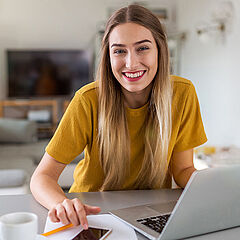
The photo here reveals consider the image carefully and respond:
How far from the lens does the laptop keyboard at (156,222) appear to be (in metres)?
0.75

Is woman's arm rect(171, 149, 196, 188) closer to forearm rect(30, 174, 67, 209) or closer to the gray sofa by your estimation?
forearm rect(30, 174, 67, 209)

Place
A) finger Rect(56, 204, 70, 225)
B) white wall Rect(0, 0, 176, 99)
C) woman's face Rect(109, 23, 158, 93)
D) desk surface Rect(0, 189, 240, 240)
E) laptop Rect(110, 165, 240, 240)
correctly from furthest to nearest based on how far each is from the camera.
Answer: white wall Rect(0, 0, 176, 99), woman's face Rect(109, 23, 158, 93), desk surface Rect(0, 189, 240, 240), finger Rect(56, 204, 70, 225), laptop Rect(110, 165, 240, 240)

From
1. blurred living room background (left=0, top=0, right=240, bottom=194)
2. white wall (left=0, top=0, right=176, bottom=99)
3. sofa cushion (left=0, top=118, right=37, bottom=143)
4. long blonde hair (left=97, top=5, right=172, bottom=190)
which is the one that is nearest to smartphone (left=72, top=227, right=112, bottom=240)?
long blonde hair (left=97, top=5, right=172, bottom=190)

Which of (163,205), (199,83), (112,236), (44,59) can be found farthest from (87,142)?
Answer: (44,59)

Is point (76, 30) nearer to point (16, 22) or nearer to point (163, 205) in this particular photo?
point (16, 22)

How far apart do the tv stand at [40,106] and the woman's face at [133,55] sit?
4.16m

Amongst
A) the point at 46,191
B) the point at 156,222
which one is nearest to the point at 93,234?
the point at 156,222

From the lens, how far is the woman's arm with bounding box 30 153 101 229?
0.75m

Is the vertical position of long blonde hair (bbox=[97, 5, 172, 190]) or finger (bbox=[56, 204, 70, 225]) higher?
long blonde hair (bbox=[97, 5, 172, 190])

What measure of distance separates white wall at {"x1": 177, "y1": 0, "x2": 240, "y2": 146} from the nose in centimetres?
209

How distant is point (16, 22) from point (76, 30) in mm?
896

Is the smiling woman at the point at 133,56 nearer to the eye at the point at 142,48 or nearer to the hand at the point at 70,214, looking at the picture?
the eye at the point at 142,48

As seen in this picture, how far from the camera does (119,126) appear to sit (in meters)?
1.11

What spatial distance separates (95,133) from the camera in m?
1.12
